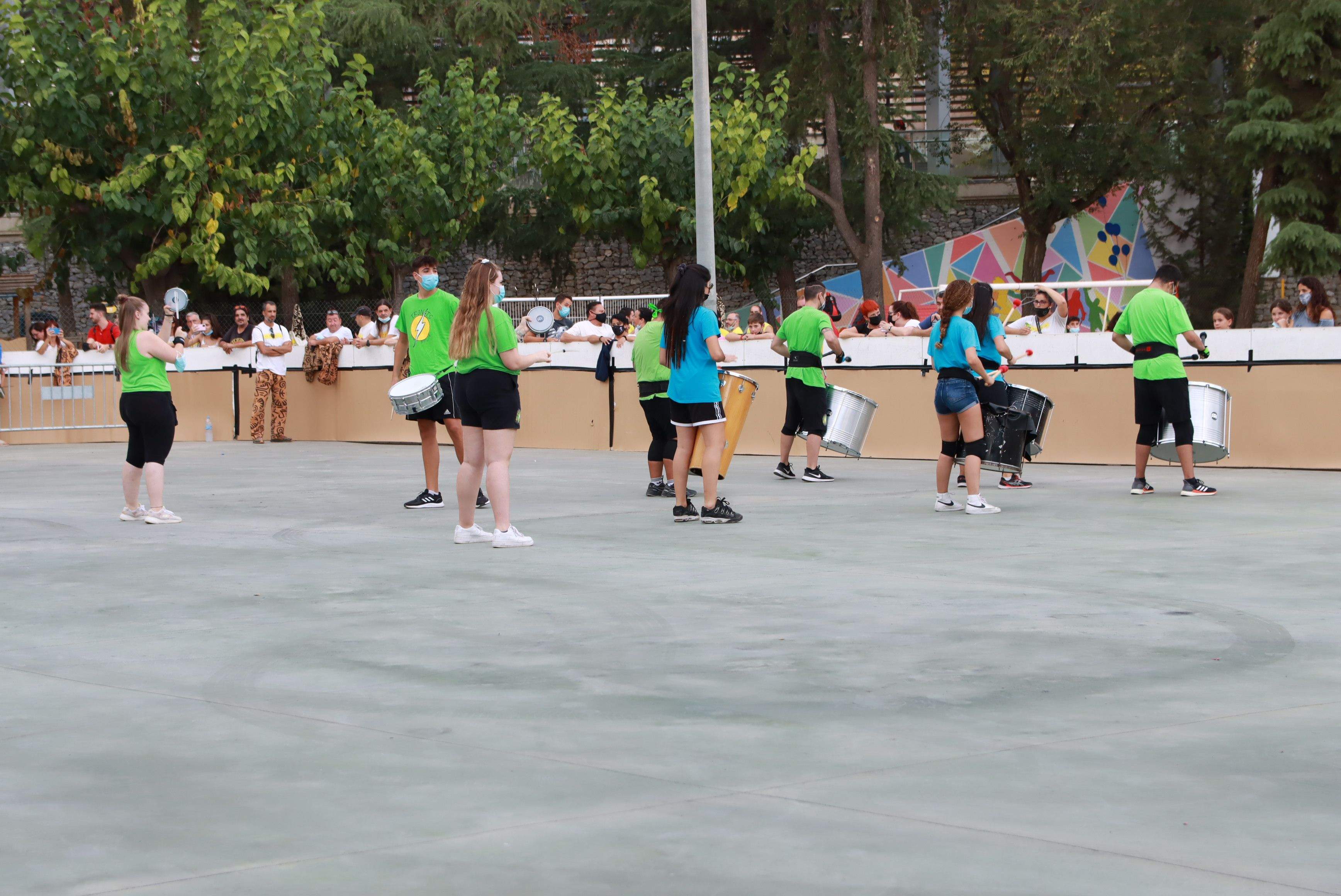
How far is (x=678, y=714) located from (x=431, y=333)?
290 inches

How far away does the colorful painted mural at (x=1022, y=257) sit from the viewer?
3609 centimetres

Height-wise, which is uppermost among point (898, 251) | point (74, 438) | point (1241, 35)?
point (1241, 35)

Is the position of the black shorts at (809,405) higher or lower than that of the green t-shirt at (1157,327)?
lower

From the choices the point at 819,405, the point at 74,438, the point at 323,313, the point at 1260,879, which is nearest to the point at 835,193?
the point at 323,313

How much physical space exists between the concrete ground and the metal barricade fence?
14838 mm

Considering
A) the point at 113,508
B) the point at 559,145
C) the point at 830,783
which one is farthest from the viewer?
the point at 559,145

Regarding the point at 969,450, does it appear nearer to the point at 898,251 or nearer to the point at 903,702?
the point at 903,702

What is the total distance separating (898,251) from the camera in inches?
1486

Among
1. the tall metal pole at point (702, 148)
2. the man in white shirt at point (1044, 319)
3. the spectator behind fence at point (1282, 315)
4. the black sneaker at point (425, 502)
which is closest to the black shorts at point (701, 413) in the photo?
the black sneaker at point (425, 502)

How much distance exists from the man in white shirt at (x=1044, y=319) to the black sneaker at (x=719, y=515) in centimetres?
605

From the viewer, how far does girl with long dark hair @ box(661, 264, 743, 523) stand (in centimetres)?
1145

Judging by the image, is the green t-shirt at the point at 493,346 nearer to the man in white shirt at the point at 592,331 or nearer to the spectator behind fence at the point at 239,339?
the man in white shirt at the point at 592,331

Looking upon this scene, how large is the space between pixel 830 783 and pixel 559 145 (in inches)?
1091

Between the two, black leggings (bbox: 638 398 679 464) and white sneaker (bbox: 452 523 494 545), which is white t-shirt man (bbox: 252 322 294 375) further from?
white sneaker (bbox: 452 523 494 545)
